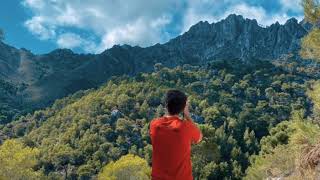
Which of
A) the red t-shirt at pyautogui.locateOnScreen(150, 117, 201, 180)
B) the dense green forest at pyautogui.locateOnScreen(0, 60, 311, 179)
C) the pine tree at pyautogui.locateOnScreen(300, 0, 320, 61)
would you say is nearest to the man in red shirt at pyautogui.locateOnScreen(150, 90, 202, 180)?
the red t-shirt at pyautogui.locateOnScreen(150, 117, 201, 180)

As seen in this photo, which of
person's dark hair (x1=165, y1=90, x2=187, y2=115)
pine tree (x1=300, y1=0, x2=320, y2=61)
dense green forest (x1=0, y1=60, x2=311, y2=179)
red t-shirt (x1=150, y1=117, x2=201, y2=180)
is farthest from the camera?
Result: dense green forest (x1=0, y1=60, x2=311, y2=179)

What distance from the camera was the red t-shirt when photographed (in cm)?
631

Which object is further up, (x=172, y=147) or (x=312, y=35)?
(x=312, y=35)

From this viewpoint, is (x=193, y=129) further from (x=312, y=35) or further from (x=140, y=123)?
(x=140, y=123)

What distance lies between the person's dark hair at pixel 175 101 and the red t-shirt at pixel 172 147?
0.11 meters

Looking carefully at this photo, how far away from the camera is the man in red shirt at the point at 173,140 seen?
20.8 ft

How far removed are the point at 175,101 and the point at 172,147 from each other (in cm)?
53

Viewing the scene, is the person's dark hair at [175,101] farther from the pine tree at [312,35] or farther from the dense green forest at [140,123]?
the dense green forest at [140,123]

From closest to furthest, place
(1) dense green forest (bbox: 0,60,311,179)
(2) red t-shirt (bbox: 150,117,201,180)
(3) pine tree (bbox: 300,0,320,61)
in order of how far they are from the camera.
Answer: (2) red t-shirt (bbox: 150,117,201,180)
(3) pine tree (bbox: 300,0,320,61)
(1) dense green forest (bbox: 0,60,311,179)

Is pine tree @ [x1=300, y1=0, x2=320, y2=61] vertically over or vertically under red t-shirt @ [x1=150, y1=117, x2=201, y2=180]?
over

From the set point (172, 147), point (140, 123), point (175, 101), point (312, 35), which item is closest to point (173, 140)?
point (172, 147)

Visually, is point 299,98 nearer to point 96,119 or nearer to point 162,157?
point 96,119

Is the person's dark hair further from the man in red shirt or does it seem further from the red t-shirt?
the red t-shirt

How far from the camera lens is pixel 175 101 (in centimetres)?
653
